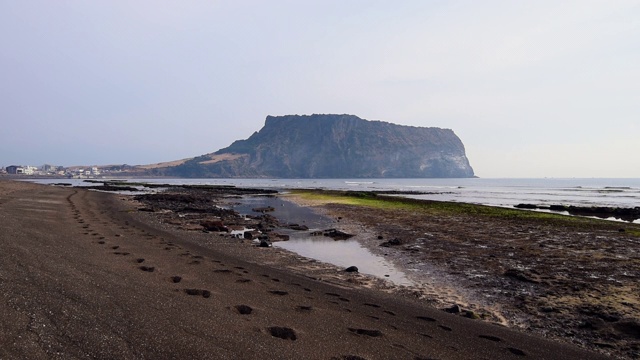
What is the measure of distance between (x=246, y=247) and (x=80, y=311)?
13.4 metres

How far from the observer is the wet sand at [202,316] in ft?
18.5

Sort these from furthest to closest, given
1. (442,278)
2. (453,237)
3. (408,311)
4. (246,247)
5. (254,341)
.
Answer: (453,237) → (246,247) → (442,278) → (408,311) → (254,341)

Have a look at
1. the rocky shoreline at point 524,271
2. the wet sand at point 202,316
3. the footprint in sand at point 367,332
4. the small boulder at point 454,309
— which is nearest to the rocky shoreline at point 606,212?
the rocky shoreline at point 524,271

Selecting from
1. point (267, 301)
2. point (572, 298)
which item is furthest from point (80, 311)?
point (572, 298)

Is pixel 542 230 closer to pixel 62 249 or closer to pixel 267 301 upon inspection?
pixel 267 301

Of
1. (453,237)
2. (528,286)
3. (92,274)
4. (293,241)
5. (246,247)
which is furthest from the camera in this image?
(453,237)

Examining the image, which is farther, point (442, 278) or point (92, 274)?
point (442, 278)

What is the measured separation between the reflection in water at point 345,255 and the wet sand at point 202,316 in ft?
9.23

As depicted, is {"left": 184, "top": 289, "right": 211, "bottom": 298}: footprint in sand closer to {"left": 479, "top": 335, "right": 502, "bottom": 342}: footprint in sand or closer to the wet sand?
the wet sand

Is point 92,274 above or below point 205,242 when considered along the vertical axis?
above

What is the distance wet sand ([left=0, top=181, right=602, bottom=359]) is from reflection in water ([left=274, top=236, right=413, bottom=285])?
2814 mm

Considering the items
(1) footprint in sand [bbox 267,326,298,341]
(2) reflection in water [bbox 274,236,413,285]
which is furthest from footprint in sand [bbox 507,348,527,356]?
(2) reflection in water [bbox 274,236,413,285]

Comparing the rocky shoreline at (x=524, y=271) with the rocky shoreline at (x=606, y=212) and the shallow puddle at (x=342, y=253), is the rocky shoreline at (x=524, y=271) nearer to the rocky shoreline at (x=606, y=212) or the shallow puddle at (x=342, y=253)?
the shallow puddle at (x=342, y=253)

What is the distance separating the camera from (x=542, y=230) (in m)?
27.9
